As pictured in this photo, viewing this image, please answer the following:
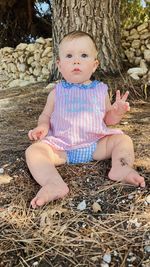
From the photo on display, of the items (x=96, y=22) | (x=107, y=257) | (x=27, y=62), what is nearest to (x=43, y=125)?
(x=107, y=257)

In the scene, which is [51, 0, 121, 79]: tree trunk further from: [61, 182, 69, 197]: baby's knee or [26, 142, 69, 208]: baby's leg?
[61, 182, 69, 197]: baby's knee

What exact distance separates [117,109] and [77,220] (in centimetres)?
77

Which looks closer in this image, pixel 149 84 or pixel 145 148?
pixel 145 148

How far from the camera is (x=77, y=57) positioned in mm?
2734

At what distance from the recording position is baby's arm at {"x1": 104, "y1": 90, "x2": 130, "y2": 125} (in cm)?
269

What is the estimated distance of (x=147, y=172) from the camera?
2.58 meters

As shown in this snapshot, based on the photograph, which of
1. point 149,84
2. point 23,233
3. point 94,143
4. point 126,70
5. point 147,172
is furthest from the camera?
point 126,70

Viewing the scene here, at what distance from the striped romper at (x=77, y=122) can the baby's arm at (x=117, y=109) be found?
1.4 inches

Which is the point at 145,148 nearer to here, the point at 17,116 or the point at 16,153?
the point at 16,153

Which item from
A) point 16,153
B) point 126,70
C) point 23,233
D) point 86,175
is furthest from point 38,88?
point 23,233

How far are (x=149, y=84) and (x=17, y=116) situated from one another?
46.6 inches

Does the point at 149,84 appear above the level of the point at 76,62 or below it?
below

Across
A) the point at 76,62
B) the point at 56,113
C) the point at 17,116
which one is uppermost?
the point at 76,62

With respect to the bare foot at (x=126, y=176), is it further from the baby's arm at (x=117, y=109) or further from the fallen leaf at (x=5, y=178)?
the fallen leaf at (x=5, y=178)
